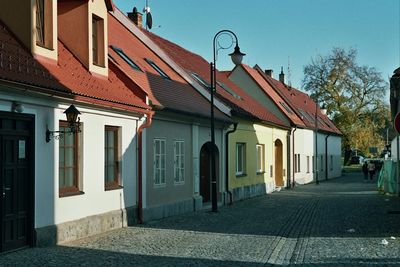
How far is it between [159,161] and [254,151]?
12.0 meters

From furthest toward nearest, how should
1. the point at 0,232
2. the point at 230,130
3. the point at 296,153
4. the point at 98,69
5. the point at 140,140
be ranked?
the point at 296,153 → the point at 230,130 → the point at 140,140 → the point at 98,69 → the point at 0,232

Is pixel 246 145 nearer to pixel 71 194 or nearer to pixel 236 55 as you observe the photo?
pixel 236 55

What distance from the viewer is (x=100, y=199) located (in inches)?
551

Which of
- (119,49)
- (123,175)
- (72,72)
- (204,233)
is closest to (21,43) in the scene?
(72,72)

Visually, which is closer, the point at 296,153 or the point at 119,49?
the point at 119,49

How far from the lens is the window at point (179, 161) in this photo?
61.8 feet

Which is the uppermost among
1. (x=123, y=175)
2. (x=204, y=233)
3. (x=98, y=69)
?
(x=98, y=69)

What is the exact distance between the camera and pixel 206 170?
2273cm

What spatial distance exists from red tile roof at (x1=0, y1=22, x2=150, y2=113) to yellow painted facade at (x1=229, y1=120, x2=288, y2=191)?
959cm

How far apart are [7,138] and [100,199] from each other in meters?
3.72

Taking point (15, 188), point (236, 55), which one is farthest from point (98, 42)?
point (236, 55)

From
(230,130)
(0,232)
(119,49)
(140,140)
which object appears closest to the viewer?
(0,232)

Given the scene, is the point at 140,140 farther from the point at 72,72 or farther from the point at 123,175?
the point at 72,72

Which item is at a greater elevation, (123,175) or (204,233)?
(123,175)
